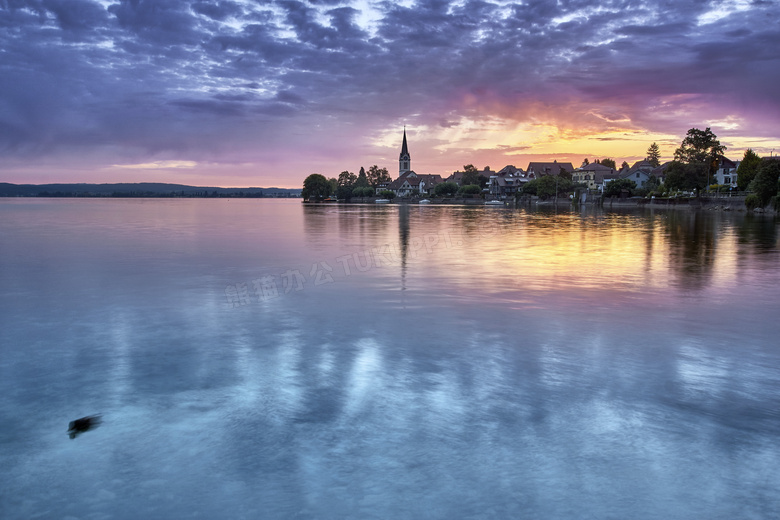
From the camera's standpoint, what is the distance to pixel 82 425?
5.45m

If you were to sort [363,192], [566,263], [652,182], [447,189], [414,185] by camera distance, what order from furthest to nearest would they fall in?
[414,185]
[363,192]
[447,189]
[652,182]
[566,263]

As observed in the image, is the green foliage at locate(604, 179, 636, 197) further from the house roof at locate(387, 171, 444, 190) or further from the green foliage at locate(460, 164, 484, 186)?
the house roof at locate(387, 171, 444, 190)

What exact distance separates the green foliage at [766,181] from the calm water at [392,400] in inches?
1993

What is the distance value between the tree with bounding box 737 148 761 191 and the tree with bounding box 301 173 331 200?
115 m

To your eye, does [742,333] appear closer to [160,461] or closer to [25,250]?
[160,461]

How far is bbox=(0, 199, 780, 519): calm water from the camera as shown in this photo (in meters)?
4.25

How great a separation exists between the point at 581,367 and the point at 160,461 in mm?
5350

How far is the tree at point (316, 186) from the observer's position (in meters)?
172

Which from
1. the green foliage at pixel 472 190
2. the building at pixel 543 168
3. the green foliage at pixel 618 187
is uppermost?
the building at pixel 543 168

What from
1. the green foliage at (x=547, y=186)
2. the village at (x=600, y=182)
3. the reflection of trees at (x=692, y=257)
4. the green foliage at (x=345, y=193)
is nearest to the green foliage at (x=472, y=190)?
the village at (x=600, y=182)

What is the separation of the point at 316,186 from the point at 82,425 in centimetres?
17108

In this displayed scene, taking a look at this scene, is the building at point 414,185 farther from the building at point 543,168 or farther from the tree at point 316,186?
the building at point 543,168

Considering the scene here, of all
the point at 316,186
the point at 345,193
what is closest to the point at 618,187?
the point at 345,193

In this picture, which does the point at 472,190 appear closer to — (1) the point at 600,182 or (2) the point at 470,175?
(2) the point at 470,175
